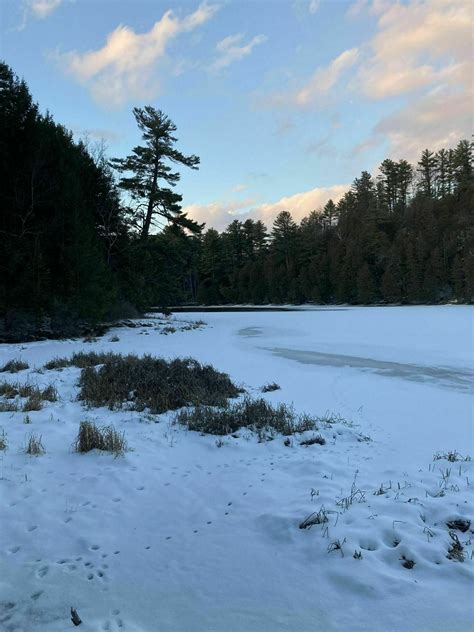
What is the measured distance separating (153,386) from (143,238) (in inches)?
879

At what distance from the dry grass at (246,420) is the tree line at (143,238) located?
42.5ft

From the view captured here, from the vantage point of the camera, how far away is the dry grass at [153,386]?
24.5 feet

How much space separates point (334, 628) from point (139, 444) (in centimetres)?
362

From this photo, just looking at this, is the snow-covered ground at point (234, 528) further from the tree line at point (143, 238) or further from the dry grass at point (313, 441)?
the tree line at point (143, 238)

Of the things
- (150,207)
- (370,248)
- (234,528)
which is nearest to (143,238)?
(150,207)

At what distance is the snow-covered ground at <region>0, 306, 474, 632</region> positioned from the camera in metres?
2.49

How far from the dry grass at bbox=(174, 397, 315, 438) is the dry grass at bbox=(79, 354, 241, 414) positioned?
702 millimetres

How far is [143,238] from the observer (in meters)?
Answer: 29.1

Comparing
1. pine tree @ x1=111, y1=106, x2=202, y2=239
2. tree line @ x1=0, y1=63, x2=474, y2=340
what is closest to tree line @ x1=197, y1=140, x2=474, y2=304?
tree line @ x1=0, y1=63, x2=474, y2=340

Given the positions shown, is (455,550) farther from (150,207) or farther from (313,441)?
(150,207)

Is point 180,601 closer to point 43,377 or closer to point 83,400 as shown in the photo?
point 83,400

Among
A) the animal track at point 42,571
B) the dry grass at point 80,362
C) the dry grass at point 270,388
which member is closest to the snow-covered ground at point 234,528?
the animal track at point 42,571

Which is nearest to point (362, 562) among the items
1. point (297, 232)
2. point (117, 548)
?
point (117, 548)

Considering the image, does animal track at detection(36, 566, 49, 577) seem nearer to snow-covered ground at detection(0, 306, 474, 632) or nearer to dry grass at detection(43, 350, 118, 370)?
snow-covered ground at detection(0, 306, 474, 632)
